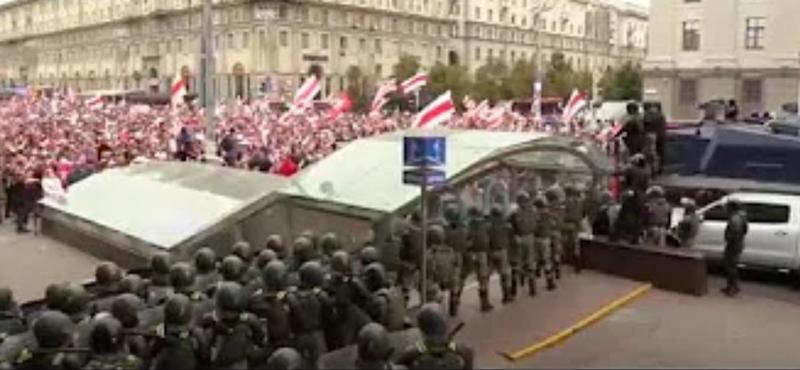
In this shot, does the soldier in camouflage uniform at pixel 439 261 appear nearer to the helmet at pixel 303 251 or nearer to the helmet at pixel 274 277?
the helmet at pixel 303 251

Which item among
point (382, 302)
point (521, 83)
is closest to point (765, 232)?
point (382, 302)

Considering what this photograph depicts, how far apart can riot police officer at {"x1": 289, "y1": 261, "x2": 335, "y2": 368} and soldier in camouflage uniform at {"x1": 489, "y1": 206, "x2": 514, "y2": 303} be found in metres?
3.97

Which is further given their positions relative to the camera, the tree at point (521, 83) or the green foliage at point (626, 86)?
the tree at point (521, 83)

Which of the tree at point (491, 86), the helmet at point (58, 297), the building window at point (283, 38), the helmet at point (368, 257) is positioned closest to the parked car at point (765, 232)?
the helmet at point (368, 257)

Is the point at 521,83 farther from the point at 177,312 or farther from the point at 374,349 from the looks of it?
the point at 374,349

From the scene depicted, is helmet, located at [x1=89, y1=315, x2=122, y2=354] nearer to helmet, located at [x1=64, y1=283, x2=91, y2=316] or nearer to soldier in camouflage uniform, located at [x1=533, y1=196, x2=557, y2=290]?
helmet, located at [x1=64, y1=283, x2=91, y2=316]

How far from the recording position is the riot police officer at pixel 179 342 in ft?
25.6

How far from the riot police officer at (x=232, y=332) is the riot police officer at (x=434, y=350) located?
1.57 m

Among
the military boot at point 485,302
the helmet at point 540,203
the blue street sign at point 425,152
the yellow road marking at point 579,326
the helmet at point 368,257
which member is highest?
the blue street sign at point 425,152

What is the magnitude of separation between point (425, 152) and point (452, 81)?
7127cm

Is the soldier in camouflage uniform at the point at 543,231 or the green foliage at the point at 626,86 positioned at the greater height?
the green foliage at the point at 626,86

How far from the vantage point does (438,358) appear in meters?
7.23

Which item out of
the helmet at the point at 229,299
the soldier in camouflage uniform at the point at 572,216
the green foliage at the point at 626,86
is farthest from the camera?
the green foliage at the point at 626,86

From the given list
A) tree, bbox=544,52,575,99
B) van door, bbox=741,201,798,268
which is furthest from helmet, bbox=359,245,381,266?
tree, bbox=544,52,575,99
